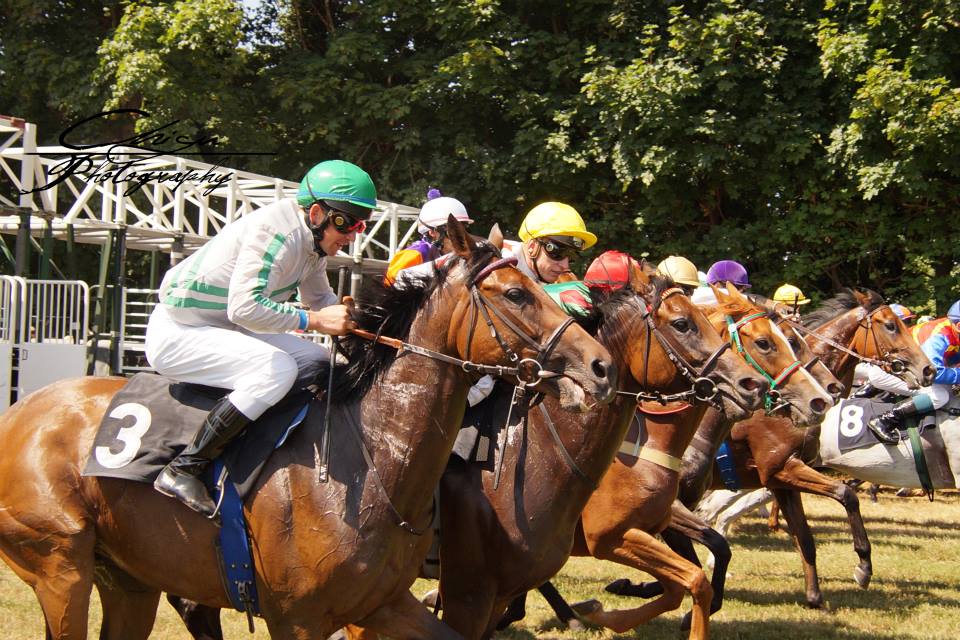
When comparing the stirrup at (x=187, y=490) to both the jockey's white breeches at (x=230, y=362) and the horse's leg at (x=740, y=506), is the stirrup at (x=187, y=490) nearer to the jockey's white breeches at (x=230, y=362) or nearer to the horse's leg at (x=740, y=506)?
the jockey's white breeches at (x=230, y=362)

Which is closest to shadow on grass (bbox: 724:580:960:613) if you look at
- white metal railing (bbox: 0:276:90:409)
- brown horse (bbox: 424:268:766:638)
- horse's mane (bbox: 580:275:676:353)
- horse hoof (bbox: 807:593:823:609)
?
horse hoof (bbox: 807:593:823:609)

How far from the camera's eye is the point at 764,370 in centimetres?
634

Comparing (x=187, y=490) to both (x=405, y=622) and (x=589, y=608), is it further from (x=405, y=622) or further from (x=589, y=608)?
(x=589, y=608)

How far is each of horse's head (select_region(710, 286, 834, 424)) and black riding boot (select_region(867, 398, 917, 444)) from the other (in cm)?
323

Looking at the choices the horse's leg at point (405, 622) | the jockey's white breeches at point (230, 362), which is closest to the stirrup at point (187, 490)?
the jockey's white breeches at point (230, 362)

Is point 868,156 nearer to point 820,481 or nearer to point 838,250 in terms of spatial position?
point 838,250

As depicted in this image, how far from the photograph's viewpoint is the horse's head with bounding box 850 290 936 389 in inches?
360

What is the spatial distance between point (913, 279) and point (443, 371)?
14.0 metres

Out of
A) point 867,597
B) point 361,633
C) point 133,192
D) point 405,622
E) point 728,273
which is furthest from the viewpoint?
point 133,192

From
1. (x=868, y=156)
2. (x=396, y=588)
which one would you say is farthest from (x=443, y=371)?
(x=868, y=156)

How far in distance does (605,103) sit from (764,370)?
37.5 ft

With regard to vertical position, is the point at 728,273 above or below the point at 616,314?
below

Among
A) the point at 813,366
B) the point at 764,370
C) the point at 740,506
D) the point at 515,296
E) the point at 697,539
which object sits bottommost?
the point at 740,506

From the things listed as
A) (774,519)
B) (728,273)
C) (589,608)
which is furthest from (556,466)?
(774,519)
